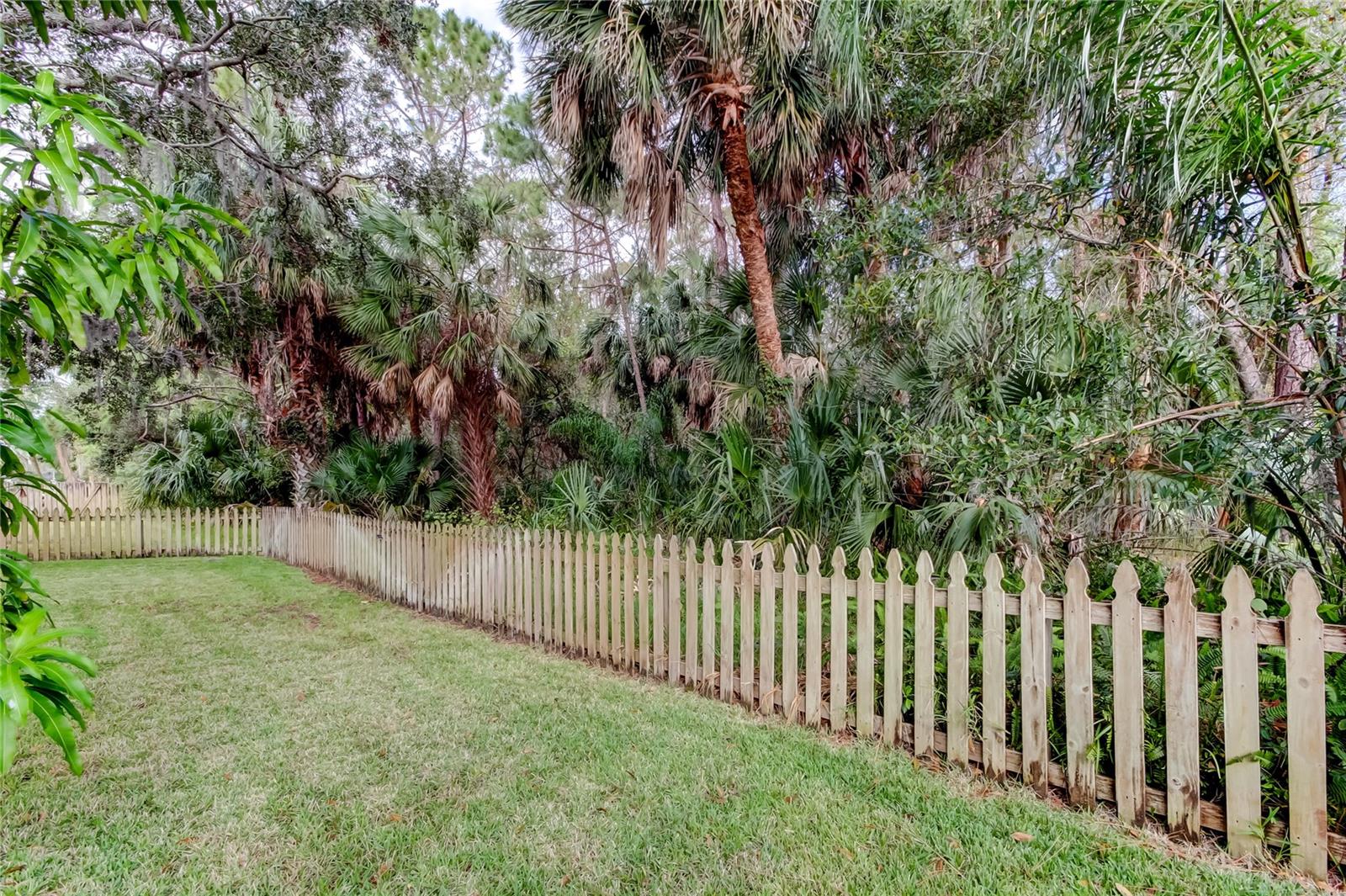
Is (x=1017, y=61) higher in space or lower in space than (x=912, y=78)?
lower

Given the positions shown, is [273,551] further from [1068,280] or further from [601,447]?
[1068,280]

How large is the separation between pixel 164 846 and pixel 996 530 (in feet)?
14.7

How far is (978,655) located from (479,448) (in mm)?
7065

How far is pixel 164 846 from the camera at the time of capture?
2512mm

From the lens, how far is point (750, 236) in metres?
6.64

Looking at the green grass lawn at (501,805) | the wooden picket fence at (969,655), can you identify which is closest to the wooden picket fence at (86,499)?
the green grass lawn at (501,805)

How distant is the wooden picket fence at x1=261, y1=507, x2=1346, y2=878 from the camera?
234 cm

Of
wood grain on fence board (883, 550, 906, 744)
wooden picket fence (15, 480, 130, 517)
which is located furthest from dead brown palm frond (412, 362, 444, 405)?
wooden picket fence (15, 480, 130, 517)

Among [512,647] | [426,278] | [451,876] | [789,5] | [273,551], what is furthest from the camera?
[273,551]

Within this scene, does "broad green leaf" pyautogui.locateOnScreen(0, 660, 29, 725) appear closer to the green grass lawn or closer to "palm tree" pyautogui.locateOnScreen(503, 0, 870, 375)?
the green grass lawn

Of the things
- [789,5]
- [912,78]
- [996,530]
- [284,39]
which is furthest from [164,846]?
[789,5]

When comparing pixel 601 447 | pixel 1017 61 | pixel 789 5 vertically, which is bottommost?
pixel 601 447

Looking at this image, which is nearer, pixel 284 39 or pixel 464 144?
pixel 284 39

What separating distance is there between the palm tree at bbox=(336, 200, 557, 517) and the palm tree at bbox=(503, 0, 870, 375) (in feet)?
7.58
